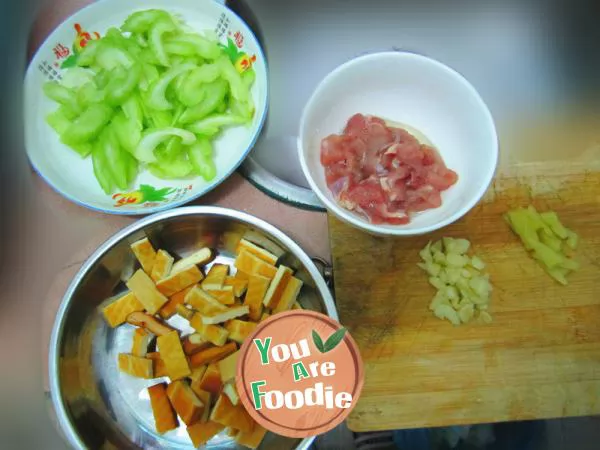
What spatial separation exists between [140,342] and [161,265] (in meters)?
0.13

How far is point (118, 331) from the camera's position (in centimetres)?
91

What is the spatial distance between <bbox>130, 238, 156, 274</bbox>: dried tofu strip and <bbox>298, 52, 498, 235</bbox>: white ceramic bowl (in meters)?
0.28

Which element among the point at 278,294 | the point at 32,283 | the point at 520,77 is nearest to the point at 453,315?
the point at 278,294

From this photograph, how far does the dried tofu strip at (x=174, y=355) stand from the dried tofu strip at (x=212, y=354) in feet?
0.05

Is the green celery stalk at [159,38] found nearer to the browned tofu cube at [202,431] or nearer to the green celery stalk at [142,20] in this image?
the green celery stalk at [142,20]

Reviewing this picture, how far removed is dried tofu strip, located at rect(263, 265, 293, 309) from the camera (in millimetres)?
823

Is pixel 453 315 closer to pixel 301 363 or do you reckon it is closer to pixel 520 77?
pixel 301 363

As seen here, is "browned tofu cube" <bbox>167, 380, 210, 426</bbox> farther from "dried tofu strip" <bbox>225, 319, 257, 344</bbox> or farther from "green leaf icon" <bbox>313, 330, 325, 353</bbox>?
"green leaf icon" <bbox>313, 330, 325, 353</bbox>

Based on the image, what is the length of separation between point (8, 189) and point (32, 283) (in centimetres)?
18

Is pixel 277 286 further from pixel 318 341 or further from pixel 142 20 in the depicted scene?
pixel 142 20

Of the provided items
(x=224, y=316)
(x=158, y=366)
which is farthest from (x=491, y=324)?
(x=158, y=366)

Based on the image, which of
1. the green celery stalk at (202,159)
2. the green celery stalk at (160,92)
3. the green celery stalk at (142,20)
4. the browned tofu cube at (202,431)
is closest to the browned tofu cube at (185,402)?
the browned tofu cube at (202,431)

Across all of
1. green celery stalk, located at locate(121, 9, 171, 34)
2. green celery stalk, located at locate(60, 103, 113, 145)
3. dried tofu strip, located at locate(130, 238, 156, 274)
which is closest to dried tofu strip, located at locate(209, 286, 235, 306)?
dried tofu strip, located at locate(130, 238, 156, 274)

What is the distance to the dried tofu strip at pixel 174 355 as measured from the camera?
2.72 ft
